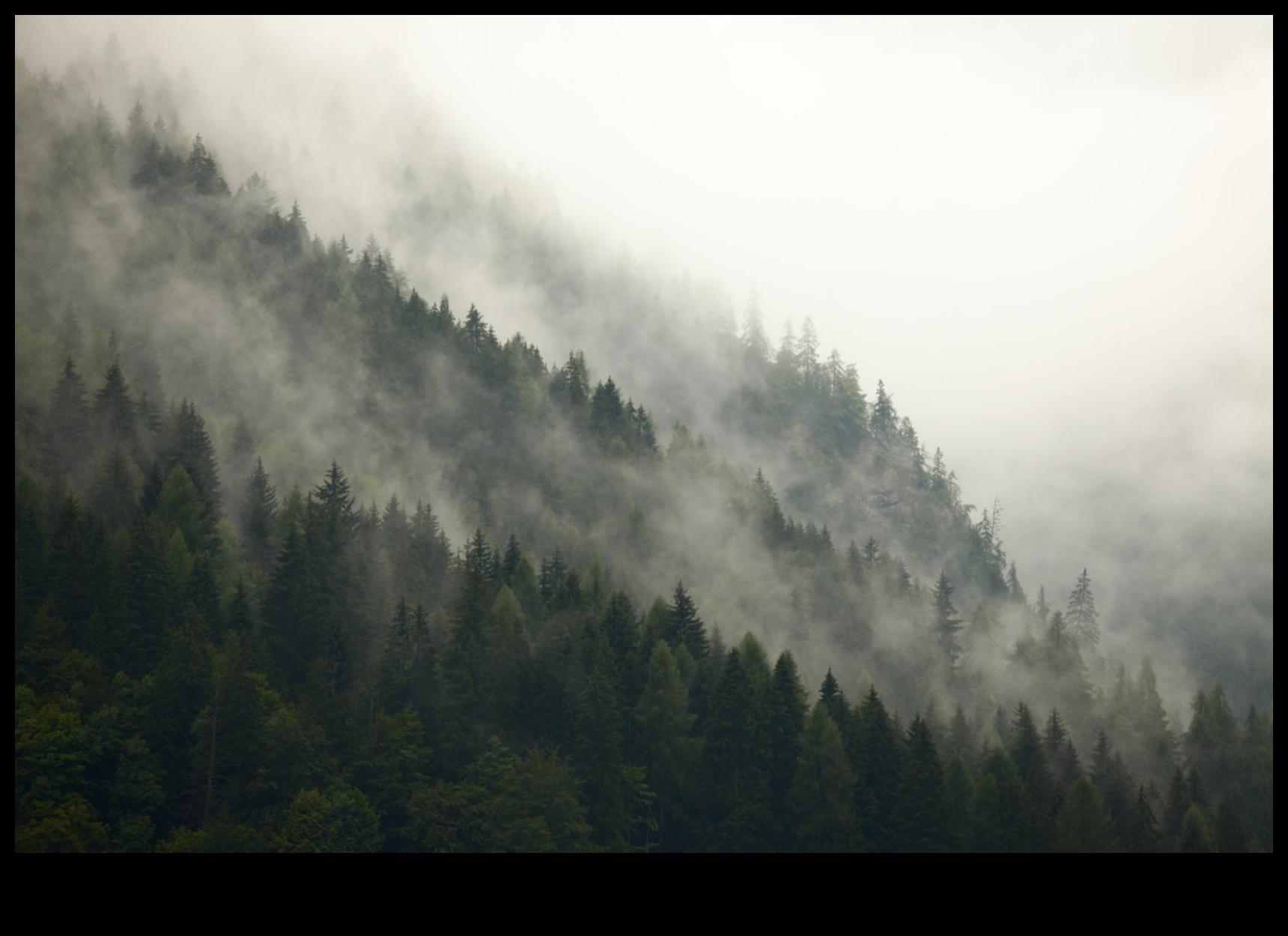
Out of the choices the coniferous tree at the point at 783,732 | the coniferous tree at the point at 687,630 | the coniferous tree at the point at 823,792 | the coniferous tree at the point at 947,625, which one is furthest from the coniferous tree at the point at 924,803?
the coniferous tree at the point at 947,625

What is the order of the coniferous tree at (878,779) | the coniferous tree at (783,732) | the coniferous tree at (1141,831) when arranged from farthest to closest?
the coniferous tree at (1141,831)
the coniferous tree at (783,732)
the coniferous tree at (878,779)

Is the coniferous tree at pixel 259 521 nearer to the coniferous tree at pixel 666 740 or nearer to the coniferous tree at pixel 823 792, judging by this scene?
the coniferous tree at pixel 666 740

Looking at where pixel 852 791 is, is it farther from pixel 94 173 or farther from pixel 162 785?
pixel 94 173

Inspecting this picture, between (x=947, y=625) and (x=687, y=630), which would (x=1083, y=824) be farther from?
(x=947, y=625)

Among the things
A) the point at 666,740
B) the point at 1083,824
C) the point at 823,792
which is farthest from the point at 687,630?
the point at 1083,824

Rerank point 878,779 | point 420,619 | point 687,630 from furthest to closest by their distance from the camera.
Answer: point 687,630 → point 420,619 → point 878,779

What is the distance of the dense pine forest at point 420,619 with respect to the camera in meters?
84.4

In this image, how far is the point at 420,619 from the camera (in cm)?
10006

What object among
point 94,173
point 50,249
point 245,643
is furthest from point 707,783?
point 94,173

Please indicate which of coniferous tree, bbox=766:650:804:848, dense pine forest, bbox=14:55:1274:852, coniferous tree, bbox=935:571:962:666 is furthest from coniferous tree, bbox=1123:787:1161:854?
coniferous tree, bbox=935:571:962:666

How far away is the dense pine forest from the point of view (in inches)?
3322
